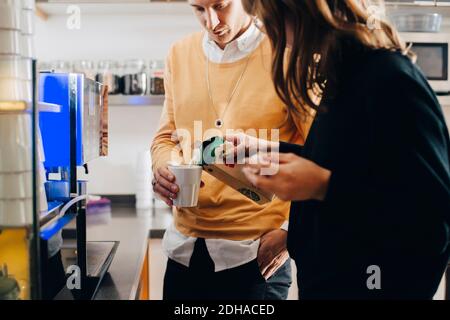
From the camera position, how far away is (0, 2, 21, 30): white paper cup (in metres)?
0.68

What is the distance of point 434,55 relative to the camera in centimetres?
193

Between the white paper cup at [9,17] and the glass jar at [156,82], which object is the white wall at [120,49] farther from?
the white paper cup at [9,17]

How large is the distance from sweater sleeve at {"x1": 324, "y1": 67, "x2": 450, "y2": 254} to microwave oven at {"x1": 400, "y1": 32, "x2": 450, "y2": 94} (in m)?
1.38

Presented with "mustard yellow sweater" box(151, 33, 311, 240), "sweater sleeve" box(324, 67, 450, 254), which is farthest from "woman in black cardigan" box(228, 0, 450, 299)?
"mustard yellow sweater" box(151, 33, 311, 240)

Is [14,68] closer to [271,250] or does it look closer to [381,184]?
[381,184]

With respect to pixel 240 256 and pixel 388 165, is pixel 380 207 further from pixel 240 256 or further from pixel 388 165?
pixel 240 256

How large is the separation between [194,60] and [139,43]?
0.96m

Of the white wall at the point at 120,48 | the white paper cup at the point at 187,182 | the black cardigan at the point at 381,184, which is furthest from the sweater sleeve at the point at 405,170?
the white wall at the point at 120,48

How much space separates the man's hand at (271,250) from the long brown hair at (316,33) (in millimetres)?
417

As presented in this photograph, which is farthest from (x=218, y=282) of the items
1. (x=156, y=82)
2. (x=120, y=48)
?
(x=120, y=48)

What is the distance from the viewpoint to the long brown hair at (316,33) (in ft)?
2.19

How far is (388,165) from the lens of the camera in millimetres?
636

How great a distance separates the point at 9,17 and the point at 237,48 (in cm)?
51

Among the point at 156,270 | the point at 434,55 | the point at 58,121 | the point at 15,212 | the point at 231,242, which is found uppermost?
the point at 434,55
